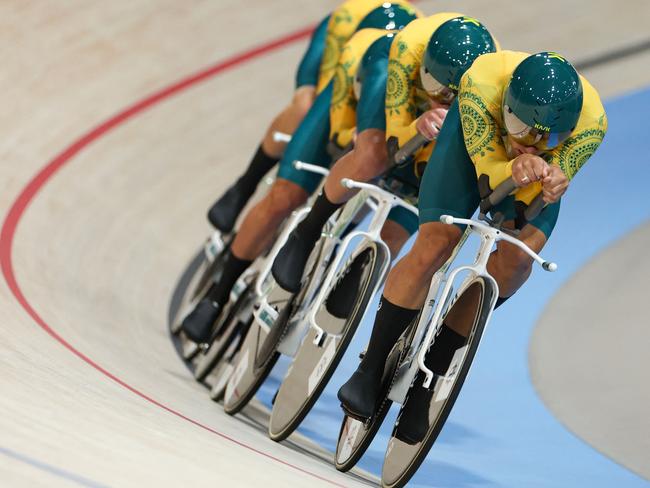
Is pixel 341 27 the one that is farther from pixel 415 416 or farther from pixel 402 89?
pixel 415 416

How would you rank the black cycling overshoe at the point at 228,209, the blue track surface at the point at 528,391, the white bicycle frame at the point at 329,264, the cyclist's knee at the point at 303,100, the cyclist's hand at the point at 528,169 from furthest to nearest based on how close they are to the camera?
the black cycling overshoe at the point at 228,209
the cyclist's knee at the point at 303,100
the blue track surface at the point at 528,391
the white bicycle frame at the point at 329,264
the cyclist's hand at the point at 528,169

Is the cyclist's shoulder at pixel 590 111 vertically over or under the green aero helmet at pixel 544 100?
under

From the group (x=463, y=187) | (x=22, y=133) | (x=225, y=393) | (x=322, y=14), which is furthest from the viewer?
(x=322, y=14)

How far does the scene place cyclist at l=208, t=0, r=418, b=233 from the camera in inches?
205

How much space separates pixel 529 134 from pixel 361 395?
97 cm

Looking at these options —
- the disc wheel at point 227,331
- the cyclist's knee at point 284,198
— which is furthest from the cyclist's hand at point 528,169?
the disc wheel at point 227,331

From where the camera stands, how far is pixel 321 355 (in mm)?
4059

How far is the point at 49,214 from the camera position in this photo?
6137 mm

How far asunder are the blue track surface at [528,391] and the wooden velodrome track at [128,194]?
0.55 metres

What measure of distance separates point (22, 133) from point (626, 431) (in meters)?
3.76

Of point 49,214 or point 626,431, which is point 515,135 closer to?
point 626,431

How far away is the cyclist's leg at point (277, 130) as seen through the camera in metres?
5.43

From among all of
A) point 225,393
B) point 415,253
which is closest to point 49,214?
point 225,393

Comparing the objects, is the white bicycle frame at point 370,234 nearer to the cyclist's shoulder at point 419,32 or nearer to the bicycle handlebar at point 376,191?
the bicycle handlebar at point 376,191
